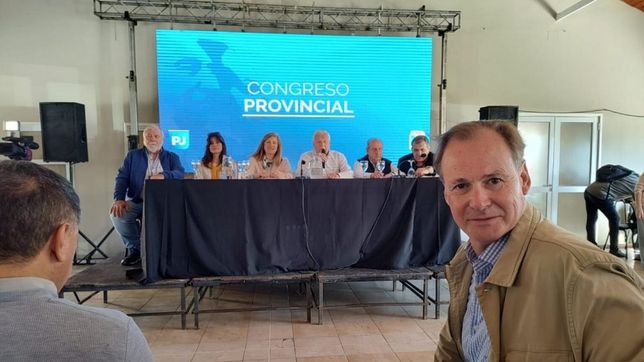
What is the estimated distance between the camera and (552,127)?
20.0ft

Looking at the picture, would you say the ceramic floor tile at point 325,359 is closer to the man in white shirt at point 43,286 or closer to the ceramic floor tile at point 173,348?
the ceramic floor tile at point 173,348

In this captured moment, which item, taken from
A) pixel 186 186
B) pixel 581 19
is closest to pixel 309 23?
pixel 186 186

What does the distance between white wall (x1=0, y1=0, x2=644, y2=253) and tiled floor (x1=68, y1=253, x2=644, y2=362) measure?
278 cm

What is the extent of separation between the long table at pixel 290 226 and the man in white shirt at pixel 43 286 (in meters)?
2.12

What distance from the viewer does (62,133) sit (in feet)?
15.4

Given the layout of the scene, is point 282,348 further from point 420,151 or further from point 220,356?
point 420,151

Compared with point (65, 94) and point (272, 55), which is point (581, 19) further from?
point (65, 94)

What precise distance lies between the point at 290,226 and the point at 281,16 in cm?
372

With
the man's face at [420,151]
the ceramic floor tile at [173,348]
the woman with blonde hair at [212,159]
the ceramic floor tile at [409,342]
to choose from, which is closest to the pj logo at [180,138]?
the woman with blonde hair at [212,159]

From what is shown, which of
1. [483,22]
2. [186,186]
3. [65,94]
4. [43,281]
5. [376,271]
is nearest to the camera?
[43,281]

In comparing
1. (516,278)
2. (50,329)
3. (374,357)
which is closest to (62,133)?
(374,357)

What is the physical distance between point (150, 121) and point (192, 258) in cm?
327

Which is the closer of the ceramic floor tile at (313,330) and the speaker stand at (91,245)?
the ceramic floor tile at (313,330)

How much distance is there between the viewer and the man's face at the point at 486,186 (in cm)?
93
